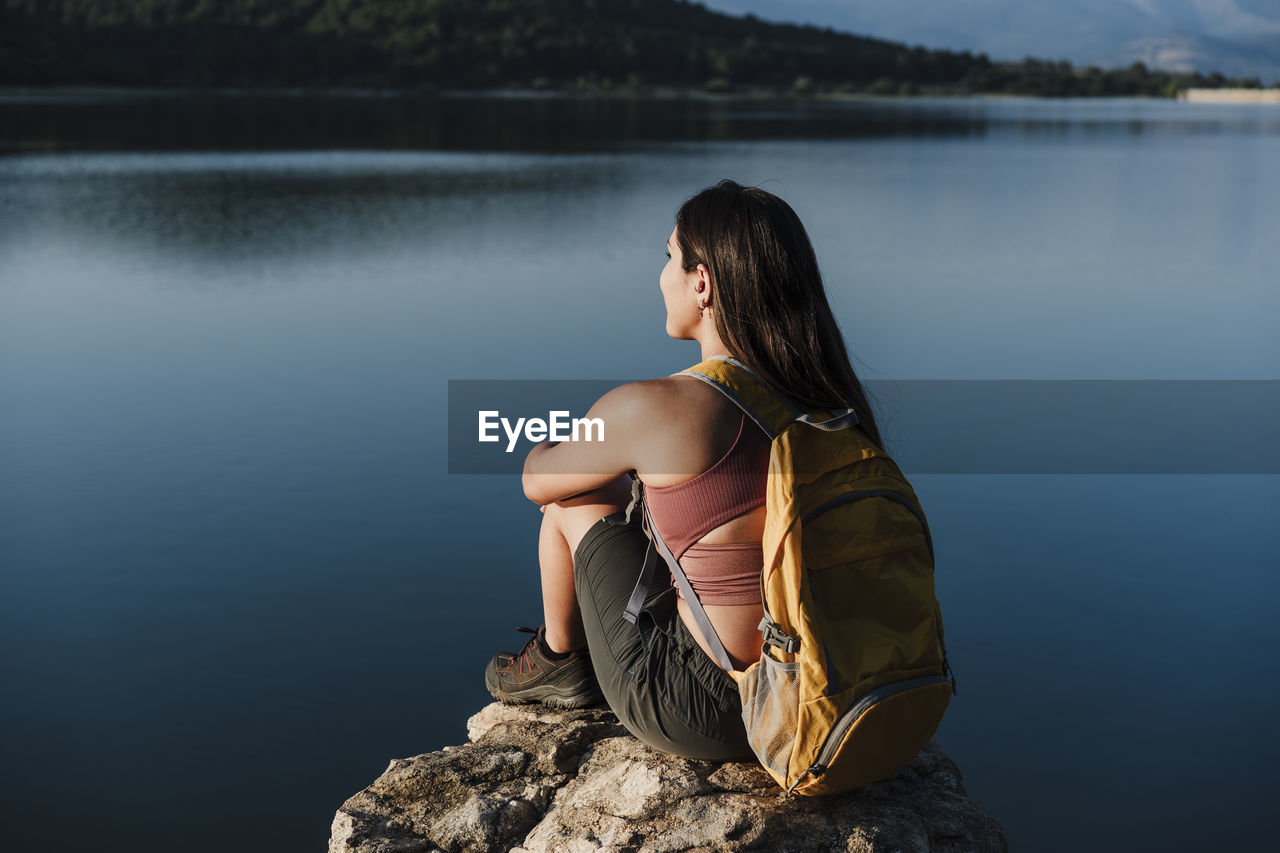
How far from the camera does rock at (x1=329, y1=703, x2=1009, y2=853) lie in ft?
5.61

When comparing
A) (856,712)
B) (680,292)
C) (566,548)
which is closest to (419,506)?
(566,548)

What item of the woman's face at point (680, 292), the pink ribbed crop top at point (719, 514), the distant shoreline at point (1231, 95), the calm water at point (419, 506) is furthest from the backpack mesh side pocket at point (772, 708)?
the distant shoreline at point (1231, 95)

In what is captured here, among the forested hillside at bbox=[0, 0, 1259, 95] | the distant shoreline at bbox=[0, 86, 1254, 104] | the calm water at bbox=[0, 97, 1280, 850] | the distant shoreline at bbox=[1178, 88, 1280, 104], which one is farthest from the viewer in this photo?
the distant shoreline at bbox=[1178, 88, 1280, 104]

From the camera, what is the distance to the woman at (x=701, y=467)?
63.1 inches

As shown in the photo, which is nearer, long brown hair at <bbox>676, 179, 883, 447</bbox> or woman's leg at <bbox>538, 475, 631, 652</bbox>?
long brown hair at <bbox>676, 179, 883, 447</bbox>

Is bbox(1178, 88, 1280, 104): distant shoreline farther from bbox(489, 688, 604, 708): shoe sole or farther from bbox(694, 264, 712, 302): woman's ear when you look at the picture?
bbox(694, 264, 712, 302): woman's ear

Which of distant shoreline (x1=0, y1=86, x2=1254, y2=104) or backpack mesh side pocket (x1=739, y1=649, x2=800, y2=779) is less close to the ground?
distant shoreline (x1=0, y1=86, x2=1254, y2=104)

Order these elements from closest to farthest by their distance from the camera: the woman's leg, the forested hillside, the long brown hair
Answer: the long brown hair
the woman's leg
the forested hillside

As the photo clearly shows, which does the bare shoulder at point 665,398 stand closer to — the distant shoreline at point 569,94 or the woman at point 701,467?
the woman at point 701,467

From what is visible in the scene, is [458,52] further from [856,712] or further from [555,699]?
[856,712]

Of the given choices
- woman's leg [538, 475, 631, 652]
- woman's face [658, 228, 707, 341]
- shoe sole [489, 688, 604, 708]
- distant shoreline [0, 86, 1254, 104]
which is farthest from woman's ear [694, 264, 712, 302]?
distant shoreline [0, 86, 1254, 104]

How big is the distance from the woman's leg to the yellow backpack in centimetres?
34

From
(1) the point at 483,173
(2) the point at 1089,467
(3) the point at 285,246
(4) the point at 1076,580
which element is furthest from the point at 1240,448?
(1) the point at 483,173

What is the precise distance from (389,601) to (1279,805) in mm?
2212
